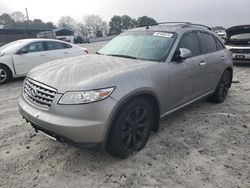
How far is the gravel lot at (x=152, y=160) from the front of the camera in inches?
123

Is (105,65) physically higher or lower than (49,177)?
higher

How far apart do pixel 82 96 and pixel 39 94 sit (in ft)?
2.21

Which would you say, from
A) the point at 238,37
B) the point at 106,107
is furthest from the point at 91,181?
the point at 238,37

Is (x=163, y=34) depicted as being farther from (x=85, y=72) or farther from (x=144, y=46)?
(x=85, y=72)

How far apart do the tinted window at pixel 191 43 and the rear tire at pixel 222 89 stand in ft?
4.14

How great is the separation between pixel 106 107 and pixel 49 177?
3.58ft

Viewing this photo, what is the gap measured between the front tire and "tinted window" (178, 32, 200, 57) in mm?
1370

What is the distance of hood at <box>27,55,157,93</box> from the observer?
3.14 m

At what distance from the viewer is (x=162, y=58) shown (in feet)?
13.1

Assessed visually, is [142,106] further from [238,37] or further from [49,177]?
[238,37]

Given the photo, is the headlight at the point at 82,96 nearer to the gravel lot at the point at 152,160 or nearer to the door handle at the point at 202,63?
the gravel lot at the point at 152,160

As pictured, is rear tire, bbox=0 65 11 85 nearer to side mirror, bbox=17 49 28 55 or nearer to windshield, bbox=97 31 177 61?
side mirror, bbox=17 49 28 55

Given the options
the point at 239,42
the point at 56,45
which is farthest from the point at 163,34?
the point at 239,42

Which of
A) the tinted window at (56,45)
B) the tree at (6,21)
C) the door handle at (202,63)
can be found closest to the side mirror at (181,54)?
the door handle at (202,63)
